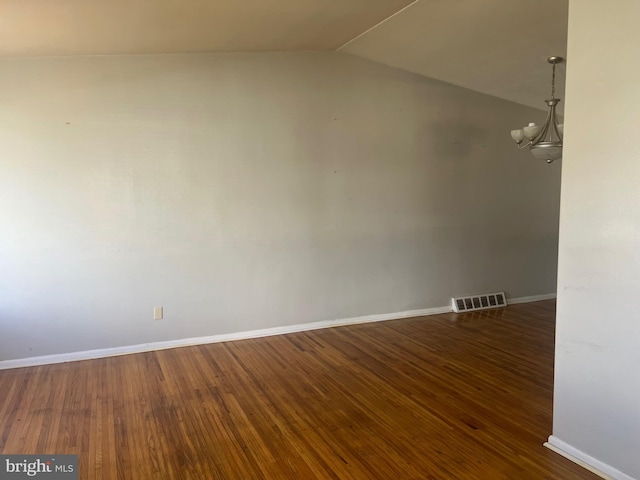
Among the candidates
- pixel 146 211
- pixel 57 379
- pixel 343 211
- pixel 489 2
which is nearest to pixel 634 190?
pixel 489 2

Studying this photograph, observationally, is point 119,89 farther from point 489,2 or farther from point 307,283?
point 489,2

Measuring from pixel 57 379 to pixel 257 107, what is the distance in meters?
2.91

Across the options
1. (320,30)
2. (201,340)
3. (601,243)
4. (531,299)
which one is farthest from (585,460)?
(531,299)

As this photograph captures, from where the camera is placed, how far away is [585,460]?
2400mm

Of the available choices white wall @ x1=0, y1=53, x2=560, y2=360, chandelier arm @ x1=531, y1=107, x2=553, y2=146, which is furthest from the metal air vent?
chandelier arm @ x1=531, y1=107, x2=553, y2=146

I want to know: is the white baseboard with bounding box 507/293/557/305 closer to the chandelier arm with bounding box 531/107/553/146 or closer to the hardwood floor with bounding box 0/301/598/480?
the hardwood floor with bounding box 0/301/598/480

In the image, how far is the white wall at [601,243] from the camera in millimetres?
2158

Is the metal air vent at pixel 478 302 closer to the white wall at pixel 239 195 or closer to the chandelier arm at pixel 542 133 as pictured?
the white wall at pixel 239 195

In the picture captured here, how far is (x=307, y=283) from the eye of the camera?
15.8 feet

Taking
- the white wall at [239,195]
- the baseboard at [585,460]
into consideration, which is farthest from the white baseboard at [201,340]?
the baseboard at [585,460]

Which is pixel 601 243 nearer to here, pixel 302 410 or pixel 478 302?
pixel 302 410

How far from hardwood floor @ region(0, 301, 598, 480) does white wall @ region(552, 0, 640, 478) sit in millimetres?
319

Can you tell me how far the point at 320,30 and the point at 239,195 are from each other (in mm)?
1655

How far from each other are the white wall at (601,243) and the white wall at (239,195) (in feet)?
8.83
